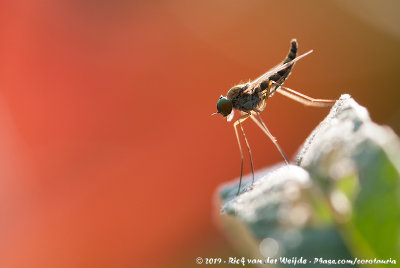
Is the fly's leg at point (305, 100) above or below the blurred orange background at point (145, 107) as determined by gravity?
below

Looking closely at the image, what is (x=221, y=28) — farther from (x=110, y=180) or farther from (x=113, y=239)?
(x=113, y=239)

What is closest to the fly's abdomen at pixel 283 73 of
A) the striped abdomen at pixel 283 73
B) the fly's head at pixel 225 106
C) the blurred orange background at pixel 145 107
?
the striped abdomen at pixel 283 73

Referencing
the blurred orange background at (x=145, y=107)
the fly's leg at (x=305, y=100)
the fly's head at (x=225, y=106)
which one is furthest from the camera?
the blurred orange background at (x=145, y=107)

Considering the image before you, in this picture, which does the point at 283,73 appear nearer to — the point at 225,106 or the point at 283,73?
the point at 283,73

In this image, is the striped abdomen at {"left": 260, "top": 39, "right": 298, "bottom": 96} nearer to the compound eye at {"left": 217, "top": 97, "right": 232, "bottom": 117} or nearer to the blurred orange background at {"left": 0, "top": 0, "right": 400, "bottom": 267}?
the compound eye at {"left": 217, "top": 97, "right": 232, "bottom": 117}

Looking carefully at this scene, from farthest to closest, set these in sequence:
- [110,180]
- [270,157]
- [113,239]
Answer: [270,157] < [110,180] < [113,239]

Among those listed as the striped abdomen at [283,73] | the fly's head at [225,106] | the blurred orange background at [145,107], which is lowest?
the fly's head at [225,106]

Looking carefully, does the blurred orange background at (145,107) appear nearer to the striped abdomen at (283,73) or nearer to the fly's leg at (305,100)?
the fly's leg at (305,100)

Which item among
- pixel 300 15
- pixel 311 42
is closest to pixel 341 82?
pixel 311 42
